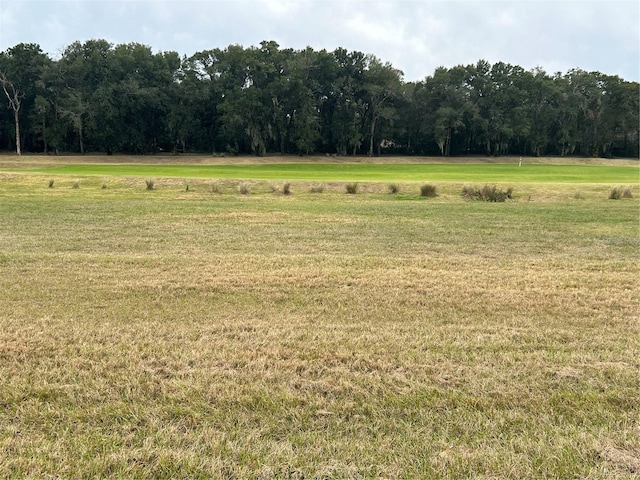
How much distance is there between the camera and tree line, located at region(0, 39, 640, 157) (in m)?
65.1

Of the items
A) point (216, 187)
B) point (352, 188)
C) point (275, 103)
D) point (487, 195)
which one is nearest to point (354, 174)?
point (352, 188)

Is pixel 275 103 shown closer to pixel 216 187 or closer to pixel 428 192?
pixel 216 187

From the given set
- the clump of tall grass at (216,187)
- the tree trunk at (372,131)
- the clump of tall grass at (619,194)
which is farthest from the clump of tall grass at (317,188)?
the tree trunk at (372,131)

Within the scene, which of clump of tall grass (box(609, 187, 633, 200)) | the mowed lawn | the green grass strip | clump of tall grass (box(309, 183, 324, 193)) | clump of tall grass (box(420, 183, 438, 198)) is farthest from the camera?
the green grass strip

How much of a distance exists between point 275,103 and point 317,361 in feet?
215

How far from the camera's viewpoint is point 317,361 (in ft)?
14.0

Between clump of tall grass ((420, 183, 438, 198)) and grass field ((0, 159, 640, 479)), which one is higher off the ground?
clump of tall grass ((420, 183, 438, 198))

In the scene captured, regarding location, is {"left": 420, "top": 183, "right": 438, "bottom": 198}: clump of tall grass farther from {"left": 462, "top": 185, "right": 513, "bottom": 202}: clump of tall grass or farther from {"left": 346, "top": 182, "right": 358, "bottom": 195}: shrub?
{"left": 346, "top": 182, "right": 358, "bottom": 195}: shrub

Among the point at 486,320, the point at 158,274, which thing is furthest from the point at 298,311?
the point at 158,274

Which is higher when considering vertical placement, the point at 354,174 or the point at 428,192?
the point at 354,174

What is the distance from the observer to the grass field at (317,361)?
118 inches

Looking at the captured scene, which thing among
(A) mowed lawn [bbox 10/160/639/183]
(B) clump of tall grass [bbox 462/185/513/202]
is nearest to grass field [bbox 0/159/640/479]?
(B) clump of tall grass [bbox 462/185/513/202]

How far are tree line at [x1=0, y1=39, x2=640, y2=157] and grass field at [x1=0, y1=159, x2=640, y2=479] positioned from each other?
59213mm

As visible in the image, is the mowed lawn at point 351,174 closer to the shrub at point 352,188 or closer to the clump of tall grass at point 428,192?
the shrub at point 352,188
